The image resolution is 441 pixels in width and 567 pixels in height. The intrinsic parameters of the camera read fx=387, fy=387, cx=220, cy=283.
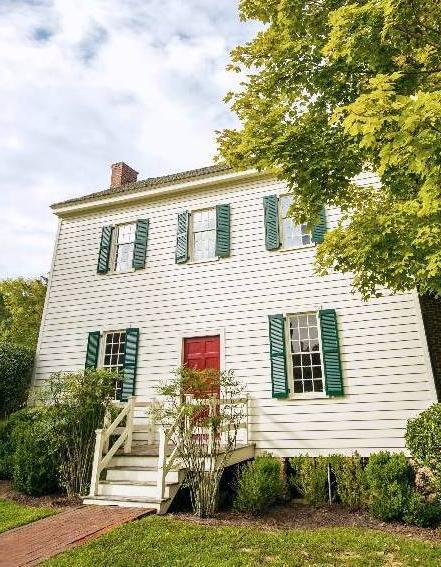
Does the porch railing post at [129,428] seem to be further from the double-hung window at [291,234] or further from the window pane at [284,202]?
the window pane at [284,202]

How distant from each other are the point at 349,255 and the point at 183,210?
680 cm

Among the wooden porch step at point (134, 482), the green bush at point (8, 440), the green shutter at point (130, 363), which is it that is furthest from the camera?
the green shutter at point (130, 363)

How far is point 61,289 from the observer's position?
40.0ft

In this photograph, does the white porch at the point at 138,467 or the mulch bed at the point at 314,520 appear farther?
the white porch at the point at 138,467

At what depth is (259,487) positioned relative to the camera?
696cm

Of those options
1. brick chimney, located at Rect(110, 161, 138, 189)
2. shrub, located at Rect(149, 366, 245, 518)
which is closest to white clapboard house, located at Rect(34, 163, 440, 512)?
shrub, located at Rect(149, 366, 245, 518)

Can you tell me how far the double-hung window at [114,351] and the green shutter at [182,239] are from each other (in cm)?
271

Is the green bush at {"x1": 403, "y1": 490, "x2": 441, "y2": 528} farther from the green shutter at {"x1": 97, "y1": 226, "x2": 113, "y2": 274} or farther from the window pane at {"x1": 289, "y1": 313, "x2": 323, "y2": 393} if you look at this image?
the green shutter at {"x1": 97, "y1": 226, "x2": 113, "y2": 274}

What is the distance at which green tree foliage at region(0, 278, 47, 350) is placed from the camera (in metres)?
22.1

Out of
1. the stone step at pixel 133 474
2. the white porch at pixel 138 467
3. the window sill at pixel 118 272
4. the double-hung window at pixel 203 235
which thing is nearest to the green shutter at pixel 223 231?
the double-hung window at pixel 203 235

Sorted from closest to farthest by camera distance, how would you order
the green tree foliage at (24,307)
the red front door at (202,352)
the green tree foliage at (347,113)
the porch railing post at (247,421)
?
the green tree foliage at (347,113) < the porch railing post at (247,421) < the red front door at (202,352) < the green tree foliage at (24,307)

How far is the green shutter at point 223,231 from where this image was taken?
34.7ft

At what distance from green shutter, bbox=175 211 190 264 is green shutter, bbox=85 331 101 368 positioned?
322cm

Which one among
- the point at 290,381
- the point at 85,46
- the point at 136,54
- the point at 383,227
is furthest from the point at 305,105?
the point at 290,381
